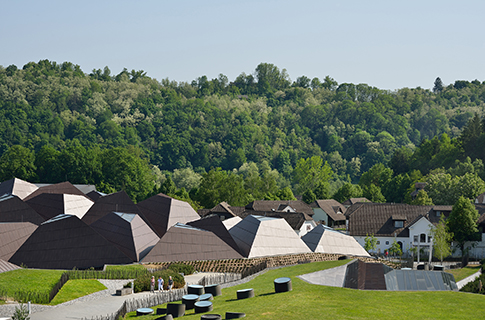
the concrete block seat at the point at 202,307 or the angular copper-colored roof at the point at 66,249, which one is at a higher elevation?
the angular copper-colored roof at the point at 66,249

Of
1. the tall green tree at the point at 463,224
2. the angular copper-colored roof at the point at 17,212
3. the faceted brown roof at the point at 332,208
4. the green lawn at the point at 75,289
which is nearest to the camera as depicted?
the green lawn at the point at 75,289

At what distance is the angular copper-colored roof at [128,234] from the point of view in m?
47.1

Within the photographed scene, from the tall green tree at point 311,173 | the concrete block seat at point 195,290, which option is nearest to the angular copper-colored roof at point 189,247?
the concrete block seat at point 195,290

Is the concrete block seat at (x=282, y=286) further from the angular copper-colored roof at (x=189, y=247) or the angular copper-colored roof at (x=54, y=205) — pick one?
the angular copper-colored roof at (x=54, y=205)

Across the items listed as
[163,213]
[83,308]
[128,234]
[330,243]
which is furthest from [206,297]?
[163,213]

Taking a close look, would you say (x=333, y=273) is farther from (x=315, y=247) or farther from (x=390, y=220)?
(x=390, y=220)

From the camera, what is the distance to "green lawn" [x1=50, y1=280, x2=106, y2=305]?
3159 centimetres

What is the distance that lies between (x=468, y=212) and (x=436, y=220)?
7.40 meters

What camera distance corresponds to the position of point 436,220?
235ft

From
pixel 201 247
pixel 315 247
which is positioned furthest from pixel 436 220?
pixel 201 247

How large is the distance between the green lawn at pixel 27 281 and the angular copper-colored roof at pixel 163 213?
2125cm

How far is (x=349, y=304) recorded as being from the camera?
25.3 metres

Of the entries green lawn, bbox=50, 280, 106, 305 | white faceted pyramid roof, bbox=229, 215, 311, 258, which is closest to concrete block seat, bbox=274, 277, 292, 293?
green lawn, bbox=50, 280, 106, 305

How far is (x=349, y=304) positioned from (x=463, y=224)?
44800 millimetres
